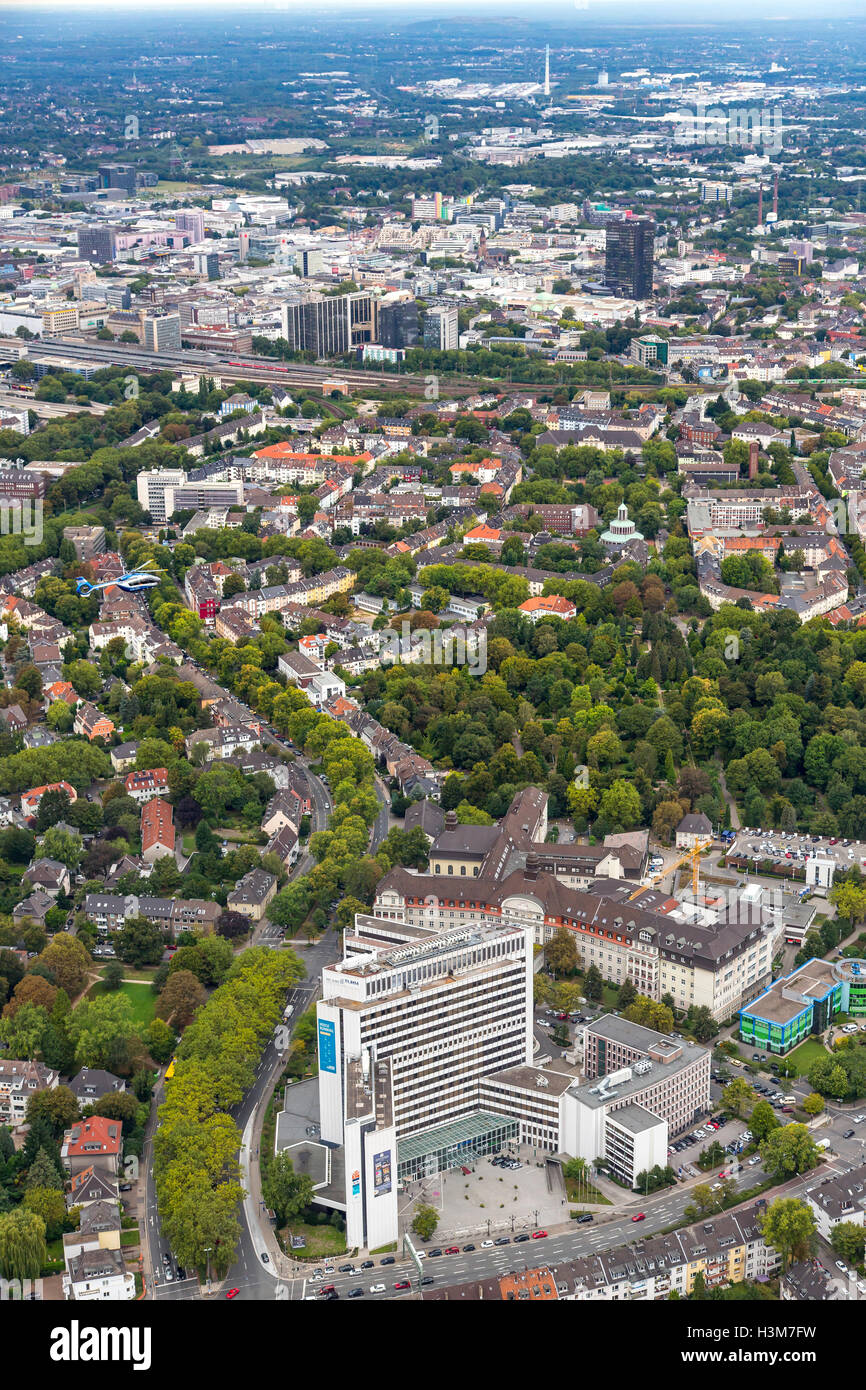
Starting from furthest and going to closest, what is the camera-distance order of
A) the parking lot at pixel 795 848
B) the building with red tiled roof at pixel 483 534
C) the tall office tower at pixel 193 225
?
the tall office tower at pixel 193 225, the building with red tiled roof at pixel 483 534, the parking lot at pixel 795 848

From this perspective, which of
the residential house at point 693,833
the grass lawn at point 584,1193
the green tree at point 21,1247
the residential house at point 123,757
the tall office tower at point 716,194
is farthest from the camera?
the tall office tower at point 716,194

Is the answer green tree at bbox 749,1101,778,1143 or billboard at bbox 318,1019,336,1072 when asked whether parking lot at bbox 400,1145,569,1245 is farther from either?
green tree at bbox 749,1101,778,1143

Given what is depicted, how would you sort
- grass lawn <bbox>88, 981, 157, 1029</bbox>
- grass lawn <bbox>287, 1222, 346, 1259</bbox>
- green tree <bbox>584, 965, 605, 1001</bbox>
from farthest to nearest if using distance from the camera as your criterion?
green tree <bbox>584, 965, 605, 1001</bbox> < grass lawn <bbox>88, 981, 157, 1029</bbox> < grass lawn <bbox>287, 1222, 346, 1259</bbox>

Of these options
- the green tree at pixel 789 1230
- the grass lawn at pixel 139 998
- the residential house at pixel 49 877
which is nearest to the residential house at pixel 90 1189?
the grass lawn at pixel 139 998

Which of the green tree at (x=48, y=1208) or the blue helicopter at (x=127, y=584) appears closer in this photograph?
the green tree at (x=48, y=1208)

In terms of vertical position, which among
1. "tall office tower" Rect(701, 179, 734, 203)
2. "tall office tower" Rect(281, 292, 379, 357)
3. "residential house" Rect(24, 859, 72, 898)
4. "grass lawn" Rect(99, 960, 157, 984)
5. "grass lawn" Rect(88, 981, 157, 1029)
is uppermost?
"tall office tower" Rect(701, 179, 734, 203)

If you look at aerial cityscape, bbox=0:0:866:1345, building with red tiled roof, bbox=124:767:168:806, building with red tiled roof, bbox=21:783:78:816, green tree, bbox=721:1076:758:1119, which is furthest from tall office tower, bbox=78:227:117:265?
green tree, bbox=721:1076:758:1119

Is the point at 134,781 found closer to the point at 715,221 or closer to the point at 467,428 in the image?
the point at 467,428

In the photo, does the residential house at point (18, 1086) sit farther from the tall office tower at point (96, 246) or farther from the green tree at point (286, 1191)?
the tall office tower at point (96, 246)

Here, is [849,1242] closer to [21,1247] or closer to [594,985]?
[594,985]

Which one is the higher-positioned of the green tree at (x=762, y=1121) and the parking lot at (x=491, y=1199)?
the green tree at (x=762, y=1121)
